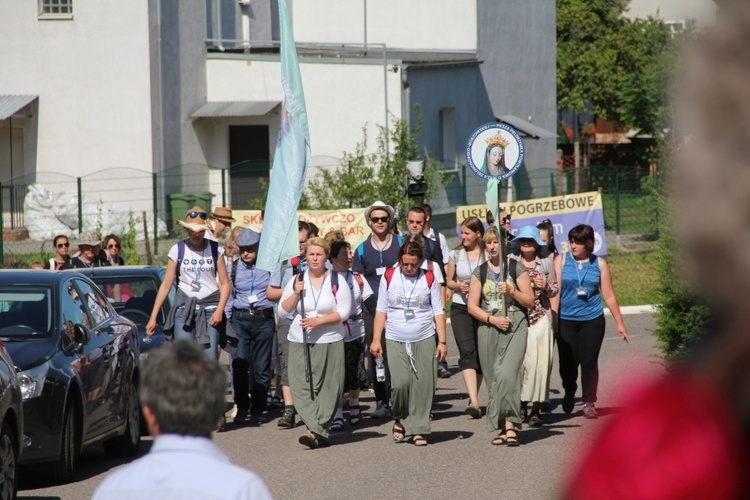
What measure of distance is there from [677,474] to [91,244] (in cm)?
1532

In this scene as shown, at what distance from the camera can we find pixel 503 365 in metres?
10.5

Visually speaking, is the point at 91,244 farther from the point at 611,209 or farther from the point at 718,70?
the point at 611,209

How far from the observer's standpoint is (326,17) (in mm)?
33969

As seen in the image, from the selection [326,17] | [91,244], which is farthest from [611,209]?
[91,244]

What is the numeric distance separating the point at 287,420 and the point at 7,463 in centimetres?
411

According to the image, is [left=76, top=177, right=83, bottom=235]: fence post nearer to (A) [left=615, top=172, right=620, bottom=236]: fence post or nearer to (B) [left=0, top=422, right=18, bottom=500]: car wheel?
(A) [left=615, top=172, right=620, bottom=236]: fence post

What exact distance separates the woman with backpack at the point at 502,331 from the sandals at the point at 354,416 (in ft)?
5.12

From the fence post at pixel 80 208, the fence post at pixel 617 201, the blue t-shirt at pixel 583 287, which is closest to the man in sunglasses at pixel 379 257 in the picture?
the blue t-shirt at pixel 583 287

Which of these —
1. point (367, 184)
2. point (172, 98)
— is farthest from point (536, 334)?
point (172, 98)

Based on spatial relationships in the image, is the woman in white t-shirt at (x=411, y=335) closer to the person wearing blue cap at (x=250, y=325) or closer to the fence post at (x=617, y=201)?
the person wearing blue cap at (x=250, y=325)

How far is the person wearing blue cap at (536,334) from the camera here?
1119 centimetres

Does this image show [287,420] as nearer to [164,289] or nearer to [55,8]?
[164,289]

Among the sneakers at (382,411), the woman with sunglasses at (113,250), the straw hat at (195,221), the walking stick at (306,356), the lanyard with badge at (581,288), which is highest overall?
the straw hat at (195,221)

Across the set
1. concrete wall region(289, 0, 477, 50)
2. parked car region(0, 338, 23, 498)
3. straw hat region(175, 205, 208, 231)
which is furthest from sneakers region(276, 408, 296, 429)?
concrete wall region(289, 0, 477, 50)
